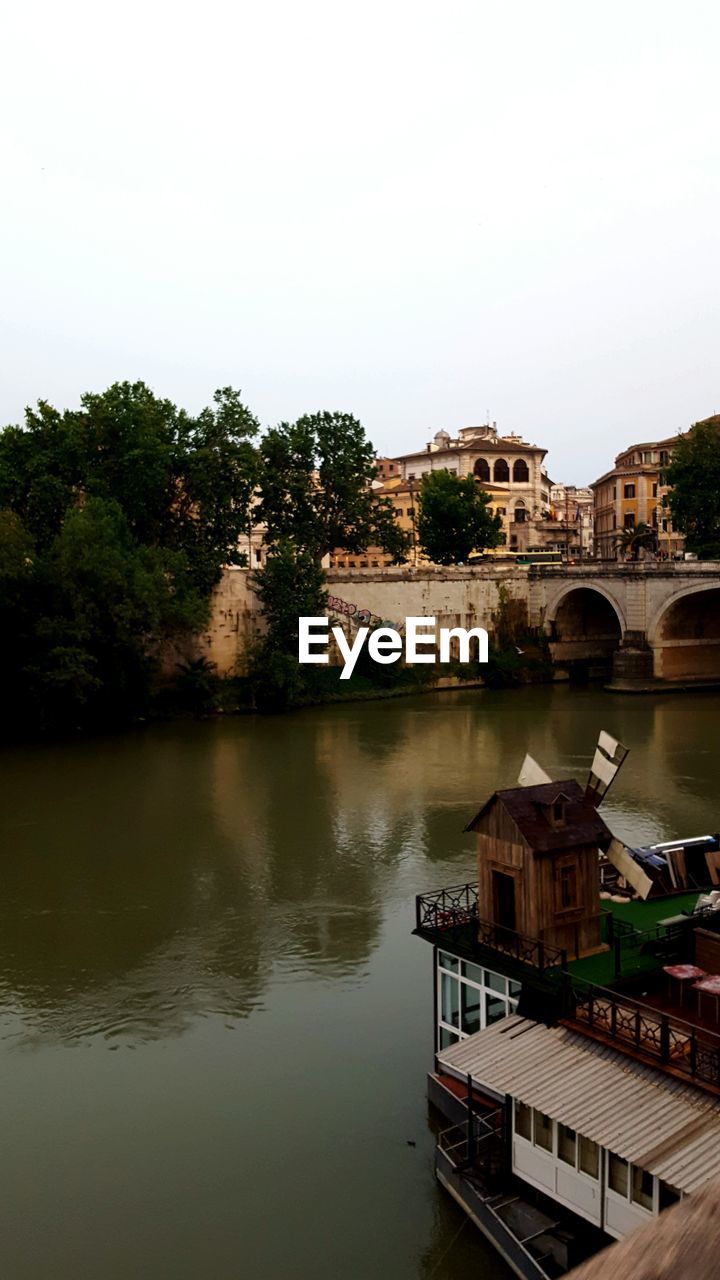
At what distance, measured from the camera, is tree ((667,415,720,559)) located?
5319 cm

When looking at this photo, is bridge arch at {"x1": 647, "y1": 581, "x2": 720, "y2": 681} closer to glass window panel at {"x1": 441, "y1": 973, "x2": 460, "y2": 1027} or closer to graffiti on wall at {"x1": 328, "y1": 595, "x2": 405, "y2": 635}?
graffiti on wall at {"x1": 328, "y1": 595, "x2": 405, "y2": 635}

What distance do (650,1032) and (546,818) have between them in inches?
110

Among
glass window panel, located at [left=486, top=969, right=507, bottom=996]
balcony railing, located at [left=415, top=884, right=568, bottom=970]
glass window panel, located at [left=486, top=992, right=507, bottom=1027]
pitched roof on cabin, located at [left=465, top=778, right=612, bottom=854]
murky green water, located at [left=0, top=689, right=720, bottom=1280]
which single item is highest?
pitched roof on cabin, located at [left=465, top=778, right=612, bottom=854]

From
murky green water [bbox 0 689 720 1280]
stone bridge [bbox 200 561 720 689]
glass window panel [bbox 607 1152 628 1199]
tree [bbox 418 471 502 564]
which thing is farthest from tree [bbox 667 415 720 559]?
glass window panel [bbox 607 1152 628 1199]

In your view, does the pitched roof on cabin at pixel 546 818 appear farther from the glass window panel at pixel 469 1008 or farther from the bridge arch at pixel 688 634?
the bridge arch at pixel 688 634

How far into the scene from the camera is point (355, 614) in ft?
160

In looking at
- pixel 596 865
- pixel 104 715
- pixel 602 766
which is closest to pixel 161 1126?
pixel 596 865

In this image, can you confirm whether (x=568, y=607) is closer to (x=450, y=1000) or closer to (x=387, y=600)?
(x=387, y=600)

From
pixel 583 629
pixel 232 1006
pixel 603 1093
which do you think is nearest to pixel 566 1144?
Answer: pixel 603 1093

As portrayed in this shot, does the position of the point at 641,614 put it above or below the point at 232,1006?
above

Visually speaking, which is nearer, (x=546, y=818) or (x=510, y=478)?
(x=546, y=818)

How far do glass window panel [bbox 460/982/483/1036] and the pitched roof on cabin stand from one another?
69.8 inches

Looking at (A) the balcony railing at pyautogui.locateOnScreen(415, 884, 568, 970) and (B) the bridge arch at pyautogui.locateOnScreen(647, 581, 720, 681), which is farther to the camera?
(B) the bridge arch at pyautogui.locateOnScreen(647, 581, 720, 681)

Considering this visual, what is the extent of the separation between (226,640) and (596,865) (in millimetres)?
33982
